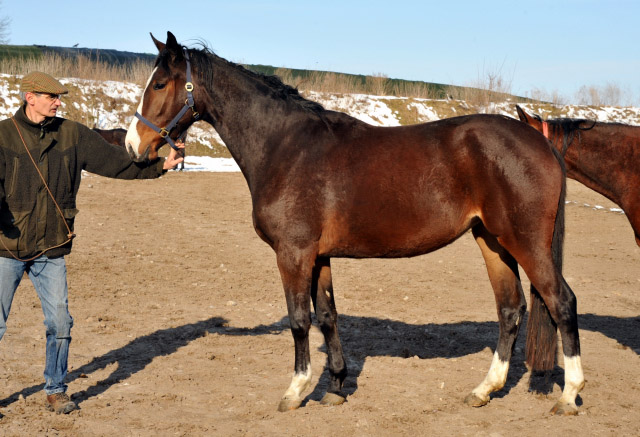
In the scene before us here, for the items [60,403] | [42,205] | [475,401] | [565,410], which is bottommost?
[60,403]

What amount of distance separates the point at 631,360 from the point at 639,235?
3.64ft

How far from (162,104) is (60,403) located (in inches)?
84.9

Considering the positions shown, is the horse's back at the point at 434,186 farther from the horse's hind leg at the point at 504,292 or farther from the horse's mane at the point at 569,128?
the horse's mane at the point at 569,128

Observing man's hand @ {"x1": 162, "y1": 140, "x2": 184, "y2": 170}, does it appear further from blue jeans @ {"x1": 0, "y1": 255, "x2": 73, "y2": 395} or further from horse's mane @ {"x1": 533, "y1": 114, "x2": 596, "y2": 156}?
horse's mane @ {"x1": 533, "y1": 114, "x2": 596, "y2": 156}

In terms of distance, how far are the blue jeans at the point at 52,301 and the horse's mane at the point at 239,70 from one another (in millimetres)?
1624

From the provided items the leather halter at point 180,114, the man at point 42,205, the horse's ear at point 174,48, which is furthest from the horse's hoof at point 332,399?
the horse's ear at point 174,48

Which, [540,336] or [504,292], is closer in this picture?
[540,336]

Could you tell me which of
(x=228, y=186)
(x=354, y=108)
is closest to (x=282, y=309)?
(x=228, y=186)

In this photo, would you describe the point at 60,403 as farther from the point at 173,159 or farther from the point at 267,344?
the point at 267,344

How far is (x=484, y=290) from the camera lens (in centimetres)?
827

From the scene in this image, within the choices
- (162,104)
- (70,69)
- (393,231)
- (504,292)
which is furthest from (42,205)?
(70,69)

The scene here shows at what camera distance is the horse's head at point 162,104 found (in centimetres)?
444

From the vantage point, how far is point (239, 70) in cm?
470

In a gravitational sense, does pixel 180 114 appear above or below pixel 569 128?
below
